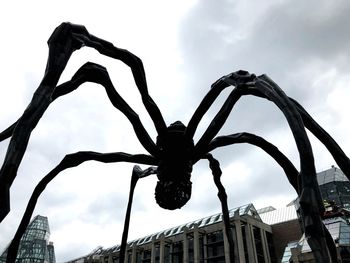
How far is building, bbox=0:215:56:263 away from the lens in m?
59.5

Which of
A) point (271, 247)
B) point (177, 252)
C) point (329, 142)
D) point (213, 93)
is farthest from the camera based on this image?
point (177, 252)

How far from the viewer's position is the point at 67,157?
4824mm

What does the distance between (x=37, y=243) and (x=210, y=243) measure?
36776 millimetres

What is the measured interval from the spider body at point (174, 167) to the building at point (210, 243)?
36.7 meters

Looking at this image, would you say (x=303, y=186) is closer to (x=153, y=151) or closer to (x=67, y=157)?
(x=153, y=151)

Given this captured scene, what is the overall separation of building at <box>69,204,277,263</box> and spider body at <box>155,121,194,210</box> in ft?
120

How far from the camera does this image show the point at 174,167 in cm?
481

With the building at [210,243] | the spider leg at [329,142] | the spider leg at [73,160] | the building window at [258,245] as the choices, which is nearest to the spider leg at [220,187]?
the spider leg at [73,160]

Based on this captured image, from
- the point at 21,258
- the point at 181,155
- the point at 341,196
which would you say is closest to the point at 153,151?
the point at 181,155

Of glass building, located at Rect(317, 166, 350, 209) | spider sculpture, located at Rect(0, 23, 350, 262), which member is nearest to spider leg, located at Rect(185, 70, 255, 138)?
spider sculpture, located at Rect(0, 23, 350, 262)

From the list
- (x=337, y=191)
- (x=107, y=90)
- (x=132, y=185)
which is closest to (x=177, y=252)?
(x=337, y=191)

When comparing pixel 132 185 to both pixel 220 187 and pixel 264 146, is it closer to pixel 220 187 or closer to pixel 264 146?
pixel 220 187

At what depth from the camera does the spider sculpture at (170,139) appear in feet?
7.47

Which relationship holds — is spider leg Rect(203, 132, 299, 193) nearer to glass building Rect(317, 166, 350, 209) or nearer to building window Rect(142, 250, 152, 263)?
glass building Rect(317, 166, 350, 209)
